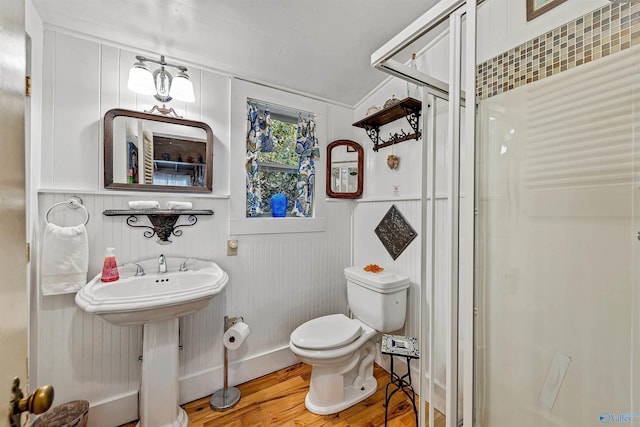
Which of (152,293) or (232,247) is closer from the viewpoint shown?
(152,293)

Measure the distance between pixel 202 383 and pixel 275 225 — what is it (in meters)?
1.13

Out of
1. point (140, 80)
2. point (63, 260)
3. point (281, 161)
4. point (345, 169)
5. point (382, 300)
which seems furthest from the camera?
point (345, 169)

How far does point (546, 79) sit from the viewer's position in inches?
30.0

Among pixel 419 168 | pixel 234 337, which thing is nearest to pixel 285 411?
pixel 234 337

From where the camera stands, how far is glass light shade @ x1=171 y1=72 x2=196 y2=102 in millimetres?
1479

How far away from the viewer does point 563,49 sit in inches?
28.9

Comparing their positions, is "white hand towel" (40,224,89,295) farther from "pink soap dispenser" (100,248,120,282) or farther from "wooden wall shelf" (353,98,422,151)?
"wooden wall shelf" (353,98,422,151)

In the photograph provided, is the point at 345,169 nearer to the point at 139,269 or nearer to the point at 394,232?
the point at 394,232

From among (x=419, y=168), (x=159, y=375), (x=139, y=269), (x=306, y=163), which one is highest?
(x=306, y=163)

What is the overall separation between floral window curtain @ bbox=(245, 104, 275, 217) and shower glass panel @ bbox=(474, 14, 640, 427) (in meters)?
1.48

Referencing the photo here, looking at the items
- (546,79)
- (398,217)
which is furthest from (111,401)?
(546,79)

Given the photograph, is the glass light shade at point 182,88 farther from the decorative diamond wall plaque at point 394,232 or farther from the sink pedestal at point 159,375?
the decorative diamond wall plaque at point 394,232

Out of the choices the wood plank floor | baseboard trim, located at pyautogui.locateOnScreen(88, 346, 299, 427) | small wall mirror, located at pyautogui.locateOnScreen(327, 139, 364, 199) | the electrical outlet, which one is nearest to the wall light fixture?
the electrical outlet

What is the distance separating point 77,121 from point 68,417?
1.49 meters
